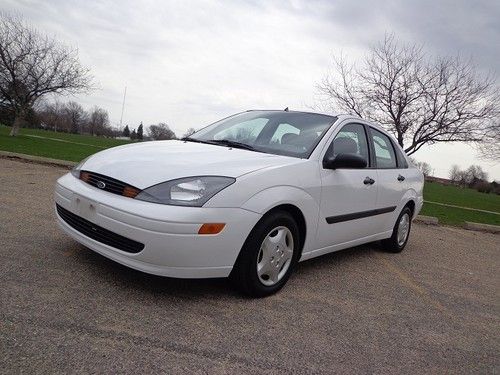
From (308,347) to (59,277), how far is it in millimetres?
1774

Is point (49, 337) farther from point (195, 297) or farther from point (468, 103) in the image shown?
point (468, 103)

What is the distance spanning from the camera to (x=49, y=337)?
227cm

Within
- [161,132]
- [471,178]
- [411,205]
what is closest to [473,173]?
[471,178]

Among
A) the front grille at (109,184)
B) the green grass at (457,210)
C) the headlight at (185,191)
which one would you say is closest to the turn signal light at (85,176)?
the front grille at (109,184)

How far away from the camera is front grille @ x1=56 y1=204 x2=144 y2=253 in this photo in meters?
2.85

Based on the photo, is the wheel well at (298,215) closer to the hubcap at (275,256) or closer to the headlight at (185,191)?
the hubcap at (275,256)

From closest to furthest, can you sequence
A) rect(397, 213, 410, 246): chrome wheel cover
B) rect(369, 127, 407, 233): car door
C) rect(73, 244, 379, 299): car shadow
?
1. rect(73, 244, 379, 299): car shadow
2. rect(369, 127, 407, 233): car door
3. rect(397, 213, 410, 246): chrome wheel cover

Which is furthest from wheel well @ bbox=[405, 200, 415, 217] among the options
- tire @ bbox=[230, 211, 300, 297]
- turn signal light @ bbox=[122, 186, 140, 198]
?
turn signal light @ bbox=[122, 186, 140, 198]

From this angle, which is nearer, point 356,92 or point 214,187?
point 214,187

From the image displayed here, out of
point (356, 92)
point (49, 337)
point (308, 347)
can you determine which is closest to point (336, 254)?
point (308, 347)

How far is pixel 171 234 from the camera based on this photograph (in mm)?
2734

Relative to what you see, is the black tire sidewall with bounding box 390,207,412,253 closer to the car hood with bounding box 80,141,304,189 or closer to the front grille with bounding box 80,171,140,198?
the car hood with bounding box 80,141,304,189

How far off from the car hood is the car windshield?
0.23 m

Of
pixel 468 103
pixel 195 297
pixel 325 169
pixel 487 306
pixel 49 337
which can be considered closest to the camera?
pixel 49 337
